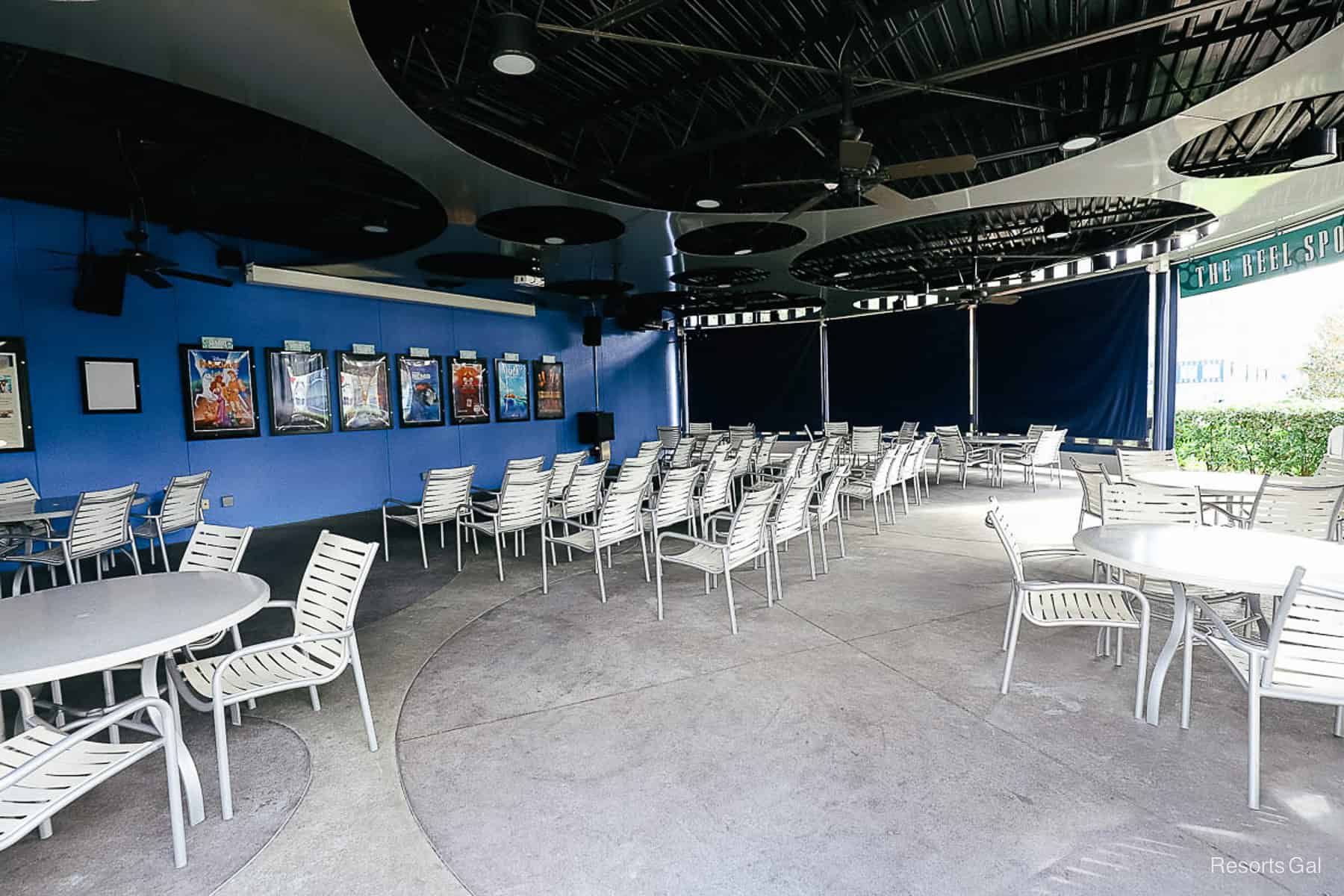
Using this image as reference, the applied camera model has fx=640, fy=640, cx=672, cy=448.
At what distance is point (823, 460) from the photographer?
8383mm

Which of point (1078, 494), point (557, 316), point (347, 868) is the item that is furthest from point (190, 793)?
point (557, 316)

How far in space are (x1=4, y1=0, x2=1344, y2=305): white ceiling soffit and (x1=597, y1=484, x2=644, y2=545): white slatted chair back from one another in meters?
3.02

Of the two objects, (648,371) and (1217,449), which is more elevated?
(648,371)

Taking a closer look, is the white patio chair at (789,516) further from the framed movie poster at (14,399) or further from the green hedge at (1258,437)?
the framed movie poster at (14,399)

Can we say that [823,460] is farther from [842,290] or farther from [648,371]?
[648,371]

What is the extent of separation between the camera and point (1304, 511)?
3.85 metres

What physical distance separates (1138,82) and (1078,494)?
240 inches

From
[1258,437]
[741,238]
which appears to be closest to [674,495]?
[741,238]

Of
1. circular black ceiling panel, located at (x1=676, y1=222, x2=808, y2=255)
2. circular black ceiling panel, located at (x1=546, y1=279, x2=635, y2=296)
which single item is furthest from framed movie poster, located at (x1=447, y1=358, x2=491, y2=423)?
circular black ceiling panel, located at (x1=676, y1=222, x2=808, y2=255)

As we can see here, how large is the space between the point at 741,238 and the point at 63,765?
7.79 meters

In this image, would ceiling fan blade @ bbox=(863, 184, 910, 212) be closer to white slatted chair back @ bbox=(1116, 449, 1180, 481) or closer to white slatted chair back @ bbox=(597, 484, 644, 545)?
white slatted chair back @ bbox=(597, 484, 644, 545)

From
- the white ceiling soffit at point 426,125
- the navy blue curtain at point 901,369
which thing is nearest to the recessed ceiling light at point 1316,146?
the white ceiling soffit at point 426,125

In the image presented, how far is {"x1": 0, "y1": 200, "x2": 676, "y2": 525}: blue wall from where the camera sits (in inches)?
255

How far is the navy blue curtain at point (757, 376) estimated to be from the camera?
16.6 m
